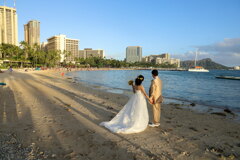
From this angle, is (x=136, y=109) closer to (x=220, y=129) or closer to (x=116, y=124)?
(x=116, y=124)

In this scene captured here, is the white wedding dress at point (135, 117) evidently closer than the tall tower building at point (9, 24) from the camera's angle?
Yes

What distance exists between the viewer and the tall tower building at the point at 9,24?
13350 cm

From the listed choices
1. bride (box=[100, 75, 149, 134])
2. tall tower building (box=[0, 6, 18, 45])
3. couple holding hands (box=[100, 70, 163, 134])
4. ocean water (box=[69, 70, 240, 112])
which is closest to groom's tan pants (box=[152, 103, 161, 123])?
couple holding hands (box=[100, 70, 163, 134])

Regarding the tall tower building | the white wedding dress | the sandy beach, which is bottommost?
the sandy beach

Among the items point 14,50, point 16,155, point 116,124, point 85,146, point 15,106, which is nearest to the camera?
point 16,155

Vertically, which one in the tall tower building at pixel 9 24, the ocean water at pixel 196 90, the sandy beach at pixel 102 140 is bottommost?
the ocean water at pixel 196 90

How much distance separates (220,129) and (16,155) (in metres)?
6.96

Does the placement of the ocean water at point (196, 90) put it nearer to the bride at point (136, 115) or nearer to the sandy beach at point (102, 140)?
the sandy beach at point (102, 140)

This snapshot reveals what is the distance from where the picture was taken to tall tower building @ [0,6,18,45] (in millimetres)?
133500

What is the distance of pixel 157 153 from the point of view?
13.6 ft

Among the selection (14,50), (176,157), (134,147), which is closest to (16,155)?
(134,147)

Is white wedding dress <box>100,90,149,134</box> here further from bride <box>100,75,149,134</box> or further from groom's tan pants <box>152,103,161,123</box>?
groom's tan pants <box>152,103,161,123</box>

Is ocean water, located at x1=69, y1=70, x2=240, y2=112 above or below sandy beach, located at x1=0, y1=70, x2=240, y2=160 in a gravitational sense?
below

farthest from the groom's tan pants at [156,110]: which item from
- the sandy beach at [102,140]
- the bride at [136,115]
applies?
the bride at [136,115]
